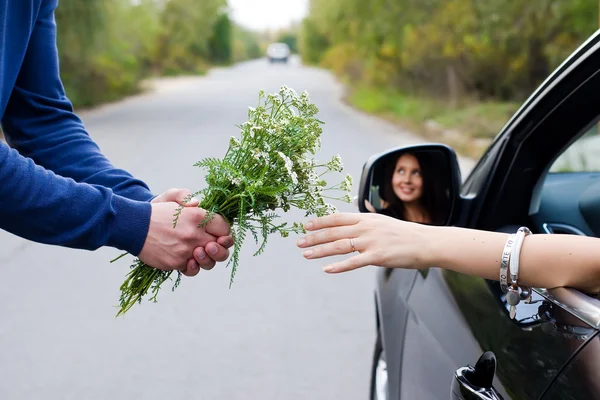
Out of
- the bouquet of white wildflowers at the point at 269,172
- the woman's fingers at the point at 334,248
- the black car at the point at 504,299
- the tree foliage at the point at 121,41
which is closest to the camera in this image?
the black car at the point at 504,299

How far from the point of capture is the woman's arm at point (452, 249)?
1643 mm

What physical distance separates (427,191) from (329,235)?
0.64 m

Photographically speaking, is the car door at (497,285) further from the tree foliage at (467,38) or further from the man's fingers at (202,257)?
the tree foliage at (467,38)

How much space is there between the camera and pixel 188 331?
530 centimetres

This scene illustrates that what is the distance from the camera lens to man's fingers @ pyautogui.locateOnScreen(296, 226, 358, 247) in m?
1.88

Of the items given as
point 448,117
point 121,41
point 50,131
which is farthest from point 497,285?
point 121,41

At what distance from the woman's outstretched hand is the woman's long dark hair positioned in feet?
1.71

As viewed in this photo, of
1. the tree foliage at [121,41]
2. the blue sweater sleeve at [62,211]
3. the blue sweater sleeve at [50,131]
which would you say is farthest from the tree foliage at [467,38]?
the blue sweater sleeve at [62,211]

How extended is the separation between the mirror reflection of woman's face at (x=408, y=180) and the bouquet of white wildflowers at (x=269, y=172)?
0.20 meters

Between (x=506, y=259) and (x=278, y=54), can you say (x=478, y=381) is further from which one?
(x=278, y=54)

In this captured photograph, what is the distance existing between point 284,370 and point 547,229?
8.22 feet

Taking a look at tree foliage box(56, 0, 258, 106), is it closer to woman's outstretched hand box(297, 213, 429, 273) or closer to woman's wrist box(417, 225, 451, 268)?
woman's outstretched hand box(297, 213, 429, 273)

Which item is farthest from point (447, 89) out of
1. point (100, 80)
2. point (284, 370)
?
point (284, 370)

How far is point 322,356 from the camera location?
4887 mm
